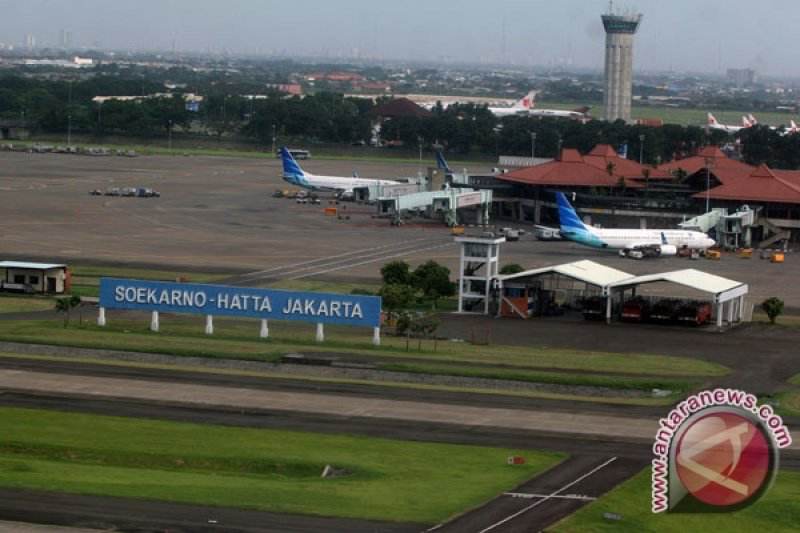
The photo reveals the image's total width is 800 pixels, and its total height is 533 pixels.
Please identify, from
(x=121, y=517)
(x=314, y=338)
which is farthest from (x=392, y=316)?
(x=121, y=517)

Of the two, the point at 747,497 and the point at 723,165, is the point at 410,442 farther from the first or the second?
the point at 723,165

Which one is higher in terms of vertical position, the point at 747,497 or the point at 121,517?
the point at 747,497

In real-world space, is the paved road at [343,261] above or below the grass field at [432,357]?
below

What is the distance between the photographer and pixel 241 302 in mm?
75938

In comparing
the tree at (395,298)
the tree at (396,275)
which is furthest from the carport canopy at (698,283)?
the tree at (396,275)

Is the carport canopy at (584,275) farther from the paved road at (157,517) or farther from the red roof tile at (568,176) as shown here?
the red roof tile at (568,176)

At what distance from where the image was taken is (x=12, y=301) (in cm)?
8556

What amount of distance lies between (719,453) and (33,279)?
65.4 metres

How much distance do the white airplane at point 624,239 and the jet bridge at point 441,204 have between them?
72.5 ft

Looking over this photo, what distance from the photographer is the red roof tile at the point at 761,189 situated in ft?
429

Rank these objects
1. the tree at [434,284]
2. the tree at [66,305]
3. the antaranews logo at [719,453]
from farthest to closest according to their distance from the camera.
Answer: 1. the tree at [434,284]
2. the tree at [66,305]
3. the antaranews logo at [719,453]

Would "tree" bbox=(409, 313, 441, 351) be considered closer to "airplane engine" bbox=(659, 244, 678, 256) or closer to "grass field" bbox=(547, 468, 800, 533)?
"grass field" bbox=(547, 468, 800, 533)

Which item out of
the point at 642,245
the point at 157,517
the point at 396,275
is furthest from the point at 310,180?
the point at 157,517

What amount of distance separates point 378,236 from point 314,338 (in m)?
52.6
